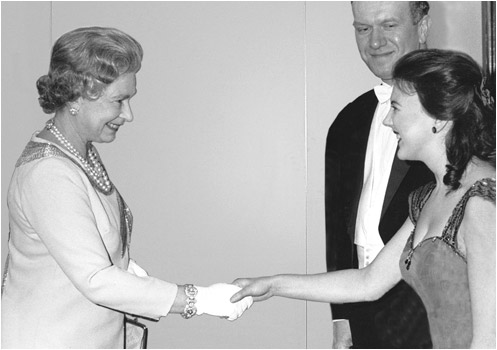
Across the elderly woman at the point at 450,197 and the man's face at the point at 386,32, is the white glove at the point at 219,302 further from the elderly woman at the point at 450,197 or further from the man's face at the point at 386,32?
the man's face at the point at 386,32

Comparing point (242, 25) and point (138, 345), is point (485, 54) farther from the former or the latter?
point (138, 345)

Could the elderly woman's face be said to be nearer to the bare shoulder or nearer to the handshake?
the handshake

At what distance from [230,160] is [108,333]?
1.60 m

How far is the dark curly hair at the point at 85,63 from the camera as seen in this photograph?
202 cm

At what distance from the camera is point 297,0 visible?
3.50 metres

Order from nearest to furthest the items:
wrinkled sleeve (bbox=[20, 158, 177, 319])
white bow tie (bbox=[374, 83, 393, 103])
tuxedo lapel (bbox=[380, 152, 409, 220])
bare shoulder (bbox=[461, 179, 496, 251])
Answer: bare shoulder (bbox=[461, 179, 496, 251]) < wrinkled sleeve (bbox=[20, 158, 177, 319]) < tuxedo lapel (bbox=[380, 152, 409, 220]) < white bow tie (bbox=[374, 83, 393, 103])

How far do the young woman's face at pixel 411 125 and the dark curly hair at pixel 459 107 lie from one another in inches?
1.1

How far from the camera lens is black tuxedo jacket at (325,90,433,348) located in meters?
2.42

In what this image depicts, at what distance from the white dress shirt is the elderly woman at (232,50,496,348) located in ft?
1.14

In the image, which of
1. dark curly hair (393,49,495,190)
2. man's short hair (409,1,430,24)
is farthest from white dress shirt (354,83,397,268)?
dark curly hair (393,49,495,190)

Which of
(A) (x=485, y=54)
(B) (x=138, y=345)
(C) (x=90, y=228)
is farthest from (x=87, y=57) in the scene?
(A) (x=485, y=54)

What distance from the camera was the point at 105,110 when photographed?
2100 millimetres

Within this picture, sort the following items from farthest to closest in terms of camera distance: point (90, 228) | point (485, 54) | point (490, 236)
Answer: point (485, 54)
point (90, 228)
point (490, 236)

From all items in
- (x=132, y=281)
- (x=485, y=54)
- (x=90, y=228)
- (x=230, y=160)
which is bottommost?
(x=132, y=281)
